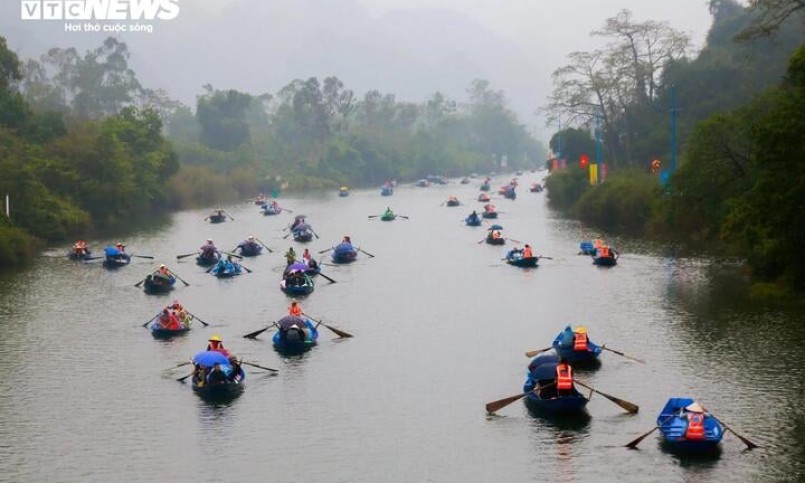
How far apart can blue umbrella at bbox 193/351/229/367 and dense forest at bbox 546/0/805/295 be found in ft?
78.5

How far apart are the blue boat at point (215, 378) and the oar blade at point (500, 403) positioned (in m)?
8.70

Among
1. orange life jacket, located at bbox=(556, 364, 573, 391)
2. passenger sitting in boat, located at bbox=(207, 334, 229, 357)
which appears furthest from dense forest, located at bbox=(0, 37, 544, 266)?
orange life jacket, located at bbox=(556, 364, 573, 391)

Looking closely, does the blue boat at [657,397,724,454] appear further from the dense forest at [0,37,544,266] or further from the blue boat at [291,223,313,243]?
the blue boat at [291,223,313,243]

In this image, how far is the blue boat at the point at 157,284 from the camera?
202ft

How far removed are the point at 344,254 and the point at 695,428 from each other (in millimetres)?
46246

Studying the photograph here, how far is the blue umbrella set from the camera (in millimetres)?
38500

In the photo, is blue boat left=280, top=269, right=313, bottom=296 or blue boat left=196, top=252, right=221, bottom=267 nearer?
blue boat left=280, top=269, right=313, bottom=296

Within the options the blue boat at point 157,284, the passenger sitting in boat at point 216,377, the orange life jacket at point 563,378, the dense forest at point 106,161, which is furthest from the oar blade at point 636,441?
the dense forest at point 106,161

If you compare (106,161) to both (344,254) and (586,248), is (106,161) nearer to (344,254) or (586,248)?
(344,254)

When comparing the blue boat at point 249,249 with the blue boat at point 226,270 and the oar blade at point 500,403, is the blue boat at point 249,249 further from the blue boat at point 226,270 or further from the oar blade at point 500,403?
the oar blade at point 500,403

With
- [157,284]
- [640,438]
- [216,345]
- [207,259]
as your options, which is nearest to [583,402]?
[640,438]

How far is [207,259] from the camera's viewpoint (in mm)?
74500

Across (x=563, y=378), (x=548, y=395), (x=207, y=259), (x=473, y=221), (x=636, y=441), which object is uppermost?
(x=473, y=221)

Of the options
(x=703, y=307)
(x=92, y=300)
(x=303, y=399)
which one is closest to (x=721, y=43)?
(x=703, y=307)
